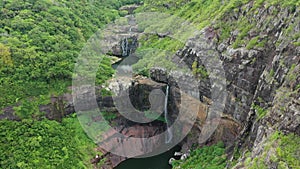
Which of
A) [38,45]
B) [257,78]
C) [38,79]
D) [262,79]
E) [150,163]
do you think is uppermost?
[262,79]

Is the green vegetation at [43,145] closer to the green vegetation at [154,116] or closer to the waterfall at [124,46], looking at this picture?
the green vegetation at [154,116]

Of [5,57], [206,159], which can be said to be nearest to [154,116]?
[206,159]

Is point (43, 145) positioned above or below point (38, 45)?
below

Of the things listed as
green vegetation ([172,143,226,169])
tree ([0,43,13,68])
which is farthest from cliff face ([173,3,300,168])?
tree ([0,43,13,68])

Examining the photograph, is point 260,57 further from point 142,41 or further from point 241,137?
point 142,41

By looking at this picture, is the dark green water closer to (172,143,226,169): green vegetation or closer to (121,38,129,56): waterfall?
(172,143,226,169): green vegetation

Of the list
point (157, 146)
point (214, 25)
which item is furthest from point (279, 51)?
point (157, 146)

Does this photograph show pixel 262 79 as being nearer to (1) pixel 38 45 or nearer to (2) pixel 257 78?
(2) pixel 257 78
